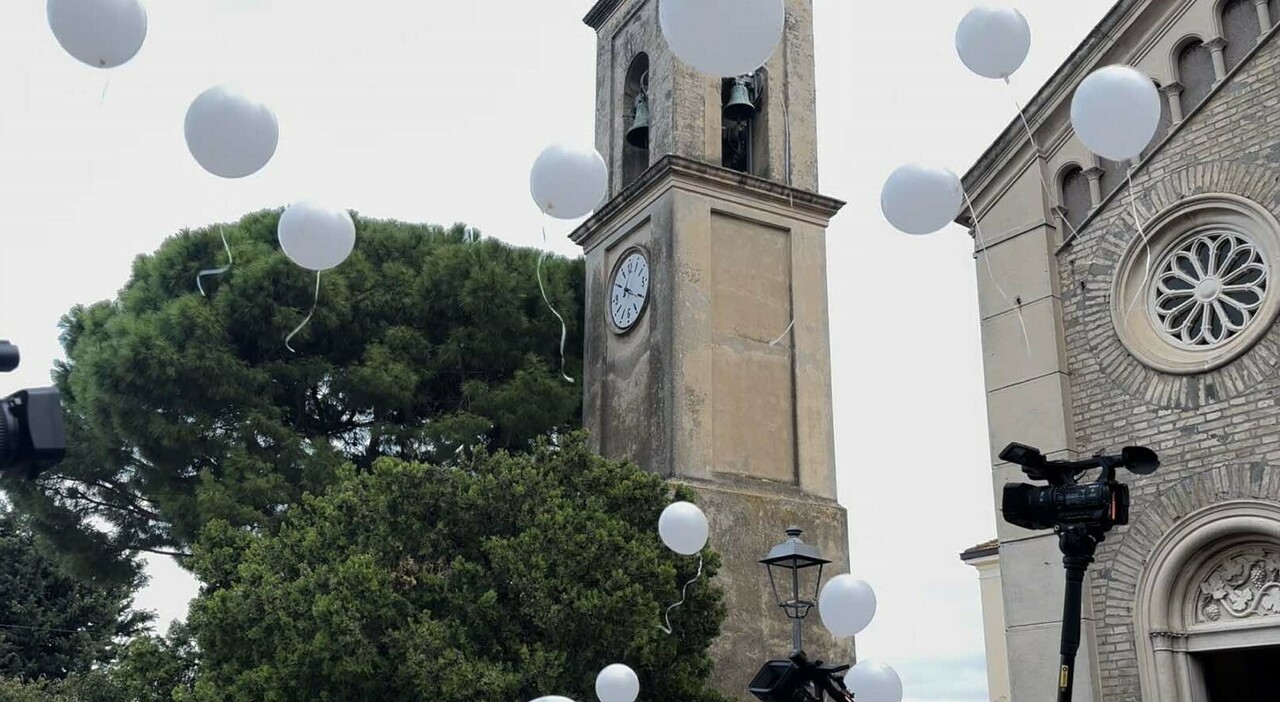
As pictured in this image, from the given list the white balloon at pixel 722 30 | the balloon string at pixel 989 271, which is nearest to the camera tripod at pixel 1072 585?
the white balloon at pixel 722 30

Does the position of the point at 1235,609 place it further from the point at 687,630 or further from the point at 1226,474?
the point at 687,630

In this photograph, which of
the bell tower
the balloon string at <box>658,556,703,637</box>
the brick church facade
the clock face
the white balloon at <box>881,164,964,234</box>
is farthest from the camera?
the clock face

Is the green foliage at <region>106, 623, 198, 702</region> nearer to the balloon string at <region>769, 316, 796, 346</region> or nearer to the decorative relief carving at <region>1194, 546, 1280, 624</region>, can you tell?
the balloon string at <region>769, 316, 796, 346</region>

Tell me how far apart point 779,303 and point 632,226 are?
2.22 m

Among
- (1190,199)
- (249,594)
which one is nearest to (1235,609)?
(1190,199)

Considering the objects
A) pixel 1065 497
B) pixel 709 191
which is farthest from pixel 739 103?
pixel 1065 497

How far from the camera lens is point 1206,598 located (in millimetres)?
9258

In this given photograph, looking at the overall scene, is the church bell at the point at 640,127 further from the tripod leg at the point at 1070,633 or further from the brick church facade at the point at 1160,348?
the tripod leg at the point at 1070,633

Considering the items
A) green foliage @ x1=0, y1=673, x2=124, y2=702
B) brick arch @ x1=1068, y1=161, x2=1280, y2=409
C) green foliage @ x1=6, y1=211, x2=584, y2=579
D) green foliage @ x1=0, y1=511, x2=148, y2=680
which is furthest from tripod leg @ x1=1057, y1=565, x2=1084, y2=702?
green foliage @ x1=0, y1=511, x2=148, y2=680

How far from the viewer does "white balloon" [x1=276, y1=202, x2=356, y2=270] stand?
7633 mm

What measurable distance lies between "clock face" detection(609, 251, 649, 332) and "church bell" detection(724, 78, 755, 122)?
2.45 meters

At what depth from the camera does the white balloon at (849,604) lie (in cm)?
981

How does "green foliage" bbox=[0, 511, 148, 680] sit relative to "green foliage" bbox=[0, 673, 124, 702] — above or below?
above

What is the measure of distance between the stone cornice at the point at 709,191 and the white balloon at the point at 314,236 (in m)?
8.40
